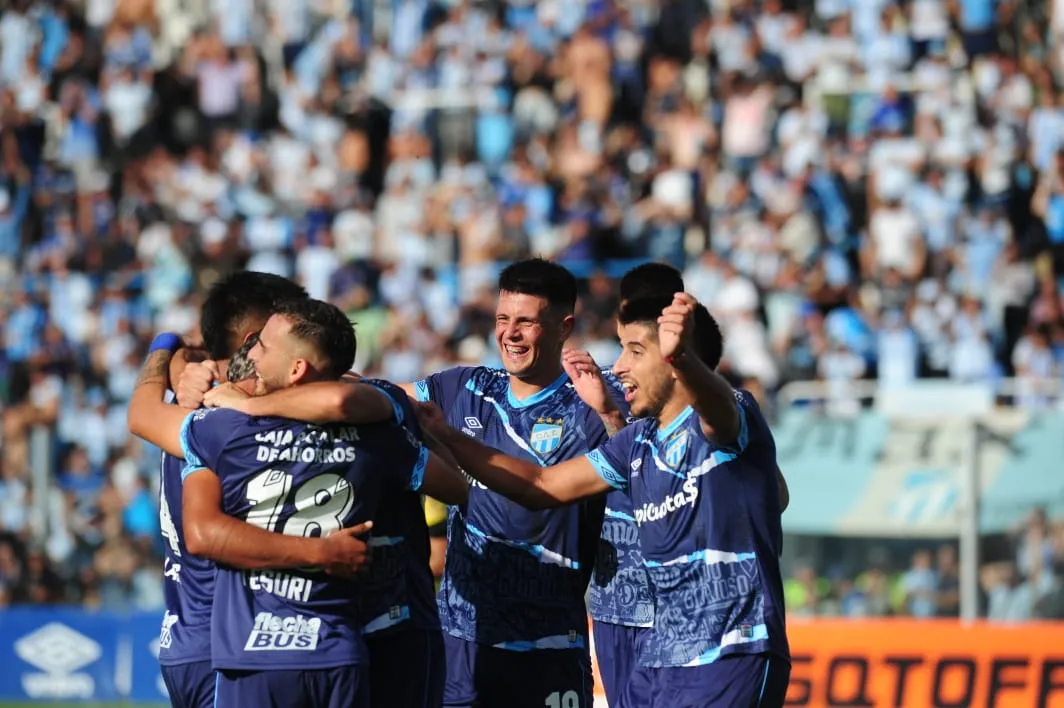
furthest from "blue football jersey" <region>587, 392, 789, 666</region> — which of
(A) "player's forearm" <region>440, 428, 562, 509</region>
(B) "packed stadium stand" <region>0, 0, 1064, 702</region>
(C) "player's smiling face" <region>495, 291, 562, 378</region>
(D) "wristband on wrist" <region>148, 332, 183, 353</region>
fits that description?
(B) "packed stadium stand" <region>0, 0, 1064, 702</region>

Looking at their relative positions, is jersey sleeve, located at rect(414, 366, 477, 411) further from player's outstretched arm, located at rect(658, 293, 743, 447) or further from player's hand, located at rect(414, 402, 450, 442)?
player's outstretched arm, located at rect(658, 293, 743, 447)

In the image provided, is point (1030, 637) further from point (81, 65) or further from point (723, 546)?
point (81, 65)

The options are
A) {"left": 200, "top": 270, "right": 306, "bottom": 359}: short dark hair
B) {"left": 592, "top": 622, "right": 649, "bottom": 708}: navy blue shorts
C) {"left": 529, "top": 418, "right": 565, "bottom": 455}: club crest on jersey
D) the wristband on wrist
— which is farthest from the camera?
{"left": 592, "top": 622, "right": 649, "bottom": 708}: navy blue shorts

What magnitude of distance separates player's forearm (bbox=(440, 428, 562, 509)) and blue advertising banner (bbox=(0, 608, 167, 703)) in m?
9.57

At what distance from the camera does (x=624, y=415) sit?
307 inches

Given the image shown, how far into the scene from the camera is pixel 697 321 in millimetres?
6715

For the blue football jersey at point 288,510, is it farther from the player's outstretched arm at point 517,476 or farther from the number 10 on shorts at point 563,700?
the number 10 on shorts at point 563,700

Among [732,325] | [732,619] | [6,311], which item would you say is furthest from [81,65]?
[732,619]

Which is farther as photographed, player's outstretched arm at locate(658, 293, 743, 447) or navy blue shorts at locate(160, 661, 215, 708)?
navy blue shorts at locate(160, 661, 215, 708)

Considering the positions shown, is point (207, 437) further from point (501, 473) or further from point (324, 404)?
point (501, 473)

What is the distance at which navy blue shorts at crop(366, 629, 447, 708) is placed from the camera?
21.8 ft

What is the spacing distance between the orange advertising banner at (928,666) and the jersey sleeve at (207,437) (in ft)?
21.8

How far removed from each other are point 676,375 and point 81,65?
21240 mm

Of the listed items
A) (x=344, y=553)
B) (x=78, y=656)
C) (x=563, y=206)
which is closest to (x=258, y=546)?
(x=344, y=553)
